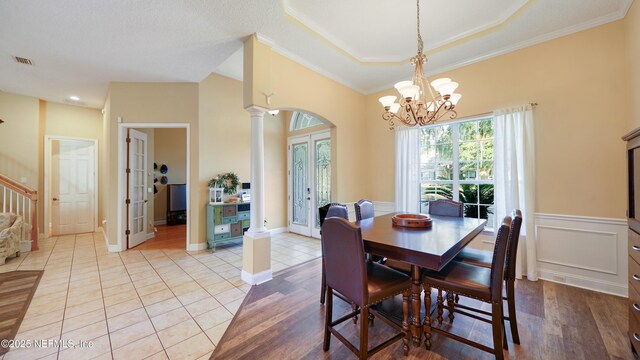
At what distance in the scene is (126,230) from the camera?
175 inches

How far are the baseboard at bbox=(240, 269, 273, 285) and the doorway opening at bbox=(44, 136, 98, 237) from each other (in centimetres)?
525

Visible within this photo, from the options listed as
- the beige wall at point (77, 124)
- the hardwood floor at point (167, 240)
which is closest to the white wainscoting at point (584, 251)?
the hardwood floor at point (167, 240)

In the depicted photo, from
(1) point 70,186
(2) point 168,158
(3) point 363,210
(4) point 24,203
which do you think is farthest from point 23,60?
(3) point 363,210

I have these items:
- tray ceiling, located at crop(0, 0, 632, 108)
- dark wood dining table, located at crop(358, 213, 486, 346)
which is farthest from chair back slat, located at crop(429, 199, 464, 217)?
tray ceiling, located at crop(0, 0, 632, 108)

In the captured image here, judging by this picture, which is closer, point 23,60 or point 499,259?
point 499,259

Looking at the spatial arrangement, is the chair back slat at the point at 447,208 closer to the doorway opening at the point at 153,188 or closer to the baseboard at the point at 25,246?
the doorway opening at the point at 153,188

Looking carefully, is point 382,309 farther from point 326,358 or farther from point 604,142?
point 604,142

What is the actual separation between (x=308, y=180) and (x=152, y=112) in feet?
10.7

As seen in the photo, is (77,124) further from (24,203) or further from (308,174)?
(308,174)

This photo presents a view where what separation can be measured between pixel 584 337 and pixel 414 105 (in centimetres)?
244

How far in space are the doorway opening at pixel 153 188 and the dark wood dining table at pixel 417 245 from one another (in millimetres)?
3736

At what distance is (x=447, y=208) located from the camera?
315 cm

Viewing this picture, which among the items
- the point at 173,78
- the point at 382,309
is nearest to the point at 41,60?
the point at 173,78

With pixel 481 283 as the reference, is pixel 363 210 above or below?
above
